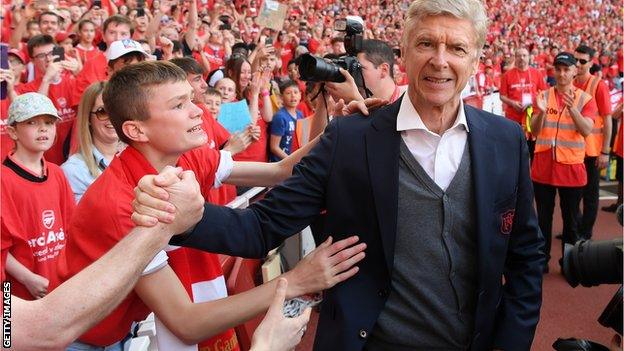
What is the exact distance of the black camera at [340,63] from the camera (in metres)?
2.18

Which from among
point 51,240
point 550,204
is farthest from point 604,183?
→ point 51,240

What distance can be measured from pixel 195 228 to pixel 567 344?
970 mm

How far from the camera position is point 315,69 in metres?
2.20

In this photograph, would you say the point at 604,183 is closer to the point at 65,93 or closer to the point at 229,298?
the point at 65,93

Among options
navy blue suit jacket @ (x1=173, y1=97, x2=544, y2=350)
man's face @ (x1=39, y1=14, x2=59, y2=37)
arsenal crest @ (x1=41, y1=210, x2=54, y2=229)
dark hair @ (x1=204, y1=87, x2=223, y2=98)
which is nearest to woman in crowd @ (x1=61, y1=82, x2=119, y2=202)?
arsenal crest @ (x1=41, y1=210, x2=54, y2=229)

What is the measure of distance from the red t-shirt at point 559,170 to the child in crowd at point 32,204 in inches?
149

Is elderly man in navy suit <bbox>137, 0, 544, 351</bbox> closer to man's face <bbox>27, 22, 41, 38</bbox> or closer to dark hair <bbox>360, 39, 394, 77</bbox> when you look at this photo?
dark hair <bbox>360, 39, 394, 77</bbox>

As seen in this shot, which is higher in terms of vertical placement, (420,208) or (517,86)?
(420,208)

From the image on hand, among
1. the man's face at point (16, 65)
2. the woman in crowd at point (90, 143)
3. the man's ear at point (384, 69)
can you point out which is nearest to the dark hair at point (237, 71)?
the man's face at point (16, 65)

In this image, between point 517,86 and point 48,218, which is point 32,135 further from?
point 517,86

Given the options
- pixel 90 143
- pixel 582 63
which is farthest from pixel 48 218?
pixel 582 63

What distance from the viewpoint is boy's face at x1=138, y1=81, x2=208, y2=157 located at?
77.5 inches

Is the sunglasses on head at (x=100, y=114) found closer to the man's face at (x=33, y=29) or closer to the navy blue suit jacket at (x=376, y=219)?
the navy blue suit jacket at (x=376, y=219)

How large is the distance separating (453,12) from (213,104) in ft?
10.7
